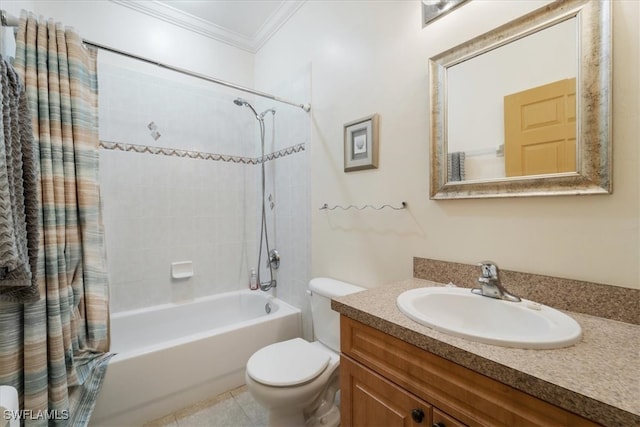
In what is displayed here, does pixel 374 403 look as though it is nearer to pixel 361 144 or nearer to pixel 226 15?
pixel 361 144

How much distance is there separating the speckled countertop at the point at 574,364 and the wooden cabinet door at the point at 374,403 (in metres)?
0.17

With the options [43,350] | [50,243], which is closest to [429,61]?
[50,243]

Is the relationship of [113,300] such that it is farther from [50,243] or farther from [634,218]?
[634,218]

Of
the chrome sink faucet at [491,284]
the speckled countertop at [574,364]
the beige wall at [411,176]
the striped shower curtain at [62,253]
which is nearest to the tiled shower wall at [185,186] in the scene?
the beige wall at [411,176]

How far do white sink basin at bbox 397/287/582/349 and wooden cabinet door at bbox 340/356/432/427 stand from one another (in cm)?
22

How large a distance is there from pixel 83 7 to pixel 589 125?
2959 millimetres

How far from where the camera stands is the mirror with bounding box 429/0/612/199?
0.83 metres

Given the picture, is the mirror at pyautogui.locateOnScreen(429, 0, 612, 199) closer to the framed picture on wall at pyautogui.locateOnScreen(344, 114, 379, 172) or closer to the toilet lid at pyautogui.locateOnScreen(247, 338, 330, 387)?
the framed picture on wall at pyautogui.locateOnScreen(344, 114, 379, 172)

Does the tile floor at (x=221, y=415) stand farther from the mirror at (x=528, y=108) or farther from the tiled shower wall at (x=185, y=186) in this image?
the mirror at (x=528, y=108)

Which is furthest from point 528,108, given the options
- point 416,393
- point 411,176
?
point 416,393

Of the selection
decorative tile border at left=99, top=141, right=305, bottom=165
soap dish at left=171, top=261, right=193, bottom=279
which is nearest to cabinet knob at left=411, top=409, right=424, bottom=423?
decorative tile border at left=99, top=141, right=305, bottom=165

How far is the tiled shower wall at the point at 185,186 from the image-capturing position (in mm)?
2047

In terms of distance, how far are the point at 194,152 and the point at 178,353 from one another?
5.07ft

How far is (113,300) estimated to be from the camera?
6.63 feet
